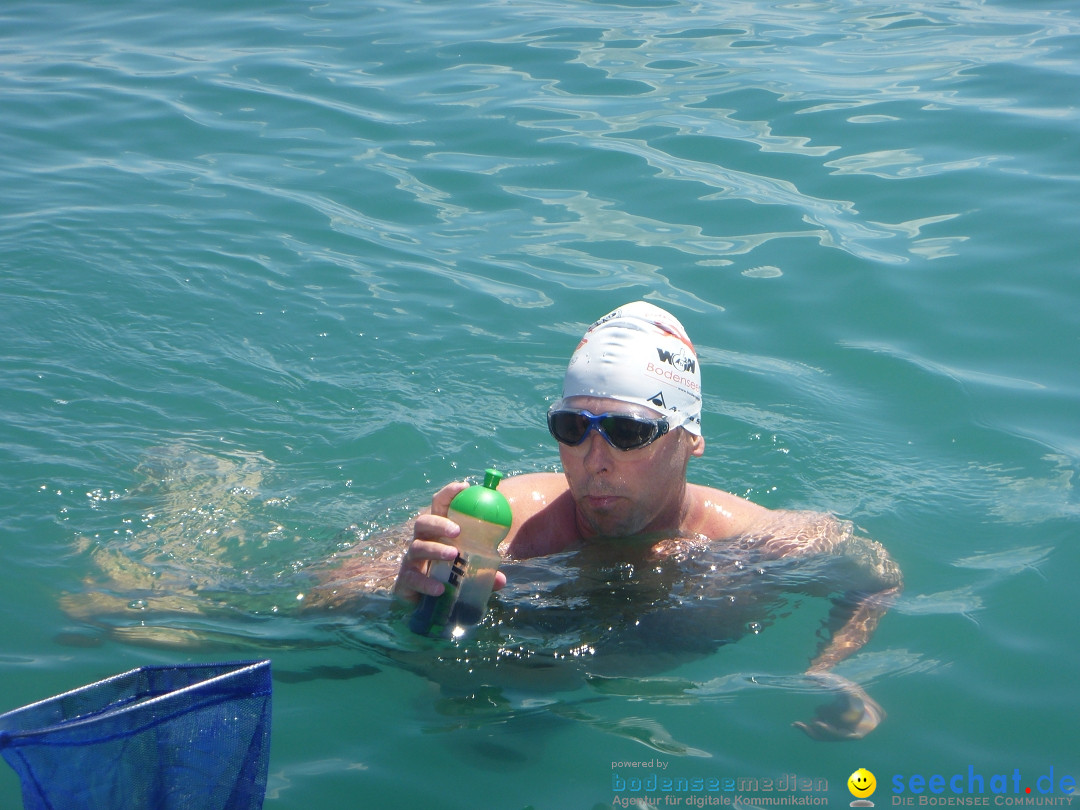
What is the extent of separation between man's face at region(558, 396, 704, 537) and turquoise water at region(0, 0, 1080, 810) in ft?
1.42

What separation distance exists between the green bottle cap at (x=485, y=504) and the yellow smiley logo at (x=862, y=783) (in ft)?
4.57

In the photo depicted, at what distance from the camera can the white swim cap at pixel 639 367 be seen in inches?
169

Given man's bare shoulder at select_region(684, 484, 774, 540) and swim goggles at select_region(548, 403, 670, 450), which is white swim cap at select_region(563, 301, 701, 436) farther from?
man's bare shoulder at select_region(684, 484, 774, 540)

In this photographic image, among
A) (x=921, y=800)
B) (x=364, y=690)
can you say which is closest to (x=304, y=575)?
(x=364, y=690)

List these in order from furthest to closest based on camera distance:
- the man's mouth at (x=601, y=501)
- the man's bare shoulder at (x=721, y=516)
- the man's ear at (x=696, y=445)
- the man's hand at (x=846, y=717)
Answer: the man's bare shoulder at (x=721, y=516)
the man's ear at (x=696, y=445)
the man's mouth at (x=601, y=501)
the man's hand at (x=846, y=717)

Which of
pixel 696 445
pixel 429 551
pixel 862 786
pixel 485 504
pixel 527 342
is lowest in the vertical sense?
pixel 862 786

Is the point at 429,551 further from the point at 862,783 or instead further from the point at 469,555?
the point at 862,783

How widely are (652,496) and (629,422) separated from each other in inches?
16.0

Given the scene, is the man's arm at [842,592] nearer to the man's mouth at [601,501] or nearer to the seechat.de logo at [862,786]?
the seechat.de logo at [862,786]

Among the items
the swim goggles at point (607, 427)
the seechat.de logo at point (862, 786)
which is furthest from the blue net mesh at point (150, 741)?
the seechat.de logo at point (862, 786)

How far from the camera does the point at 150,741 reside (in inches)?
108

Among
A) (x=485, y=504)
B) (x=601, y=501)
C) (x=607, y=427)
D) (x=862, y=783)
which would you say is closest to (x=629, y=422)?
(x=607, y=427)

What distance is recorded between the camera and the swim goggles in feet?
13.6

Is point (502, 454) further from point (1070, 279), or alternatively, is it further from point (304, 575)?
point (1070, 279)
